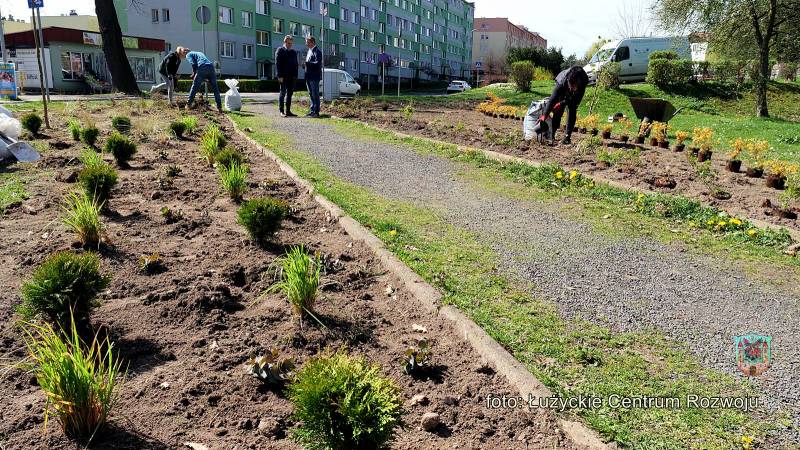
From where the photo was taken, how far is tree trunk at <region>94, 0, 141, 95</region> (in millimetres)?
22406

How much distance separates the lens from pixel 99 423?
7.10 feet

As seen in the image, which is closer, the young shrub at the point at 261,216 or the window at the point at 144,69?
the young shrub at the point at 261,216

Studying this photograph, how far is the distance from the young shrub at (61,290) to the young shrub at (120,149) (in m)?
4.67

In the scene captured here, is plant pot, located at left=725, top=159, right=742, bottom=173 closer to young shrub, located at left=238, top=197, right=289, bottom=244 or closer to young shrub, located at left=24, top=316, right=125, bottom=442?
young shrub, located at left=238, top=197, right=289, bottom=244

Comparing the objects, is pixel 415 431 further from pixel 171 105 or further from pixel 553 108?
pixel 171 105

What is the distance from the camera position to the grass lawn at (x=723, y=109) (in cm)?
1329

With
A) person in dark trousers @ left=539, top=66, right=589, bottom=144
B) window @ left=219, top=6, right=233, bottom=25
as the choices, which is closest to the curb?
person in dark trousers @ left=539, top=66, right=589, bottom=144

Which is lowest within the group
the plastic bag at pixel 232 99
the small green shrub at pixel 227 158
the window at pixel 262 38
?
the small green shrub at pixel 227 158

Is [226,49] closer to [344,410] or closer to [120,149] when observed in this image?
[120,149]

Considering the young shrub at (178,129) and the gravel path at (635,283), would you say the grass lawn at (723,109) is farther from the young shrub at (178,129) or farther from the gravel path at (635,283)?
the young shrub at (178,129)

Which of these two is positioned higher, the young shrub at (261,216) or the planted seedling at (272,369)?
the young shrub at (261,216)

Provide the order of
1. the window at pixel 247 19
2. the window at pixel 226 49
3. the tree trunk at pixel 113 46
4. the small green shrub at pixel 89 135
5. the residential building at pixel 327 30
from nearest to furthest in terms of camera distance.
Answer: the small green shrub at pixel 89 135, the tree trunk at pixel 113 46, the residential building at pixel 327 30, the window at pixel 226 49, the window at pixel 247 19


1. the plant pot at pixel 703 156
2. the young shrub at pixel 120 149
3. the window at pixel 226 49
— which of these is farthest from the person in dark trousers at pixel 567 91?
the window at pixel 226 49

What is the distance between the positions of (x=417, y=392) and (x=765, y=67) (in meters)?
22.2
